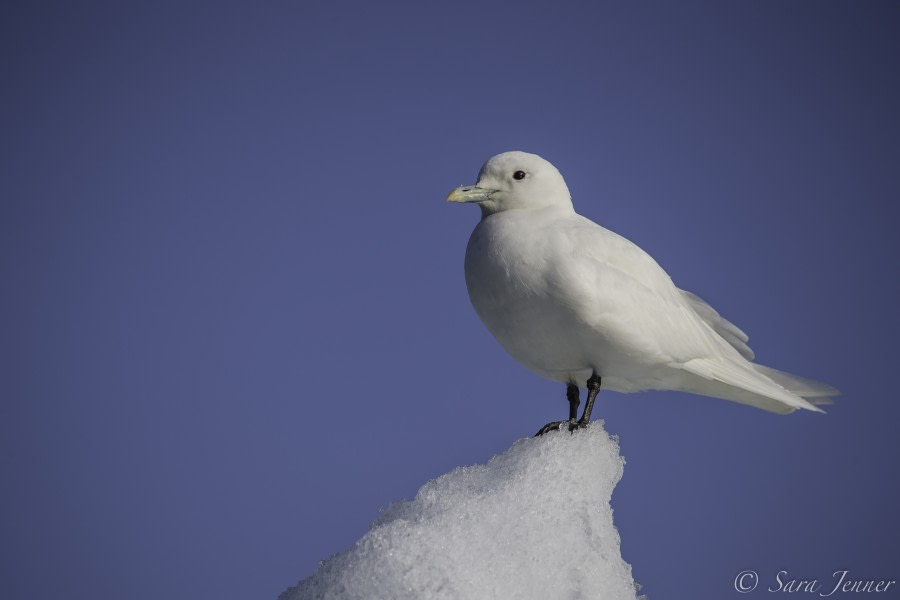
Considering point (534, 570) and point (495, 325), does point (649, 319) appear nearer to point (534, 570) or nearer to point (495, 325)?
point (495, 325)

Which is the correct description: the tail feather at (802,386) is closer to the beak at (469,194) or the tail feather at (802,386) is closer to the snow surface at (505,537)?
the snow surface at (505,537)

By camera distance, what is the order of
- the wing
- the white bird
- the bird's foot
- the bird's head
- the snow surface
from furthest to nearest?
1. the wing
2. the bird's head
3. the bird's foot
4. the white bird
5. the snow surface

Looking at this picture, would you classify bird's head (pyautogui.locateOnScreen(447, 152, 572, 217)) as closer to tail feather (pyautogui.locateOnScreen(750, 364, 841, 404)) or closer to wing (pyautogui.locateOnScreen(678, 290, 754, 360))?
wing (pyautogui.locateOnScreen(678, 290, 754, 360))

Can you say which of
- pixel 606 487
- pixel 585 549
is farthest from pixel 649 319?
pixel 585 549

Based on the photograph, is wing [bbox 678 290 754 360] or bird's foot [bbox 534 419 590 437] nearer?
bird's foot [bbox 534 419 590 437]

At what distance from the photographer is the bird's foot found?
13.3 ft

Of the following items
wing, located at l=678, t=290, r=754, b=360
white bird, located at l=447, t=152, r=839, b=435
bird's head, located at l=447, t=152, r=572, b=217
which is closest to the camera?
white bird, located at l=447, t=152, r=839, b=435

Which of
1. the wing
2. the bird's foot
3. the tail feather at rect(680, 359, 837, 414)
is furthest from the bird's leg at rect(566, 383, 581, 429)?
the wing

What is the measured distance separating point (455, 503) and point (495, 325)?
0.79 metres

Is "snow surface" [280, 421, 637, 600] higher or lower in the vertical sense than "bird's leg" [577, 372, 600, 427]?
lower

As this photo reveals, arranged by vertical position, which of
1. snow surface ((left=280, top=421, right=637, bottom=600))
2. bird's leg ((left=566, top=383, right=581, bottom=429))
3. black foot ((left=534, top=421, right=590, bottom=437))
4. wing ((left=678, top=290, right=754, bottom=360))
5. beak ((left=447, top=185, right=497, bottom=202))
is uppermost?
beak ((left=447, top=185, right=497, bottom=202))

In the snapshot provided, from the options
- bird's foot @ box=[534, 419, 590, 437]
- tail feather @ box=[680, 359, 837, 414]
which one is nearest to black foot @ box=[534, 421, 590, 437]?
bird's foot @ box=[534, 419, 590, 437]

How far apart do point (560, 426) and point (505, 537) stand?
0.73 meters

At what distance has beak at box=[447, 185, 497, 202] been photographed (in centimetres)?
411
